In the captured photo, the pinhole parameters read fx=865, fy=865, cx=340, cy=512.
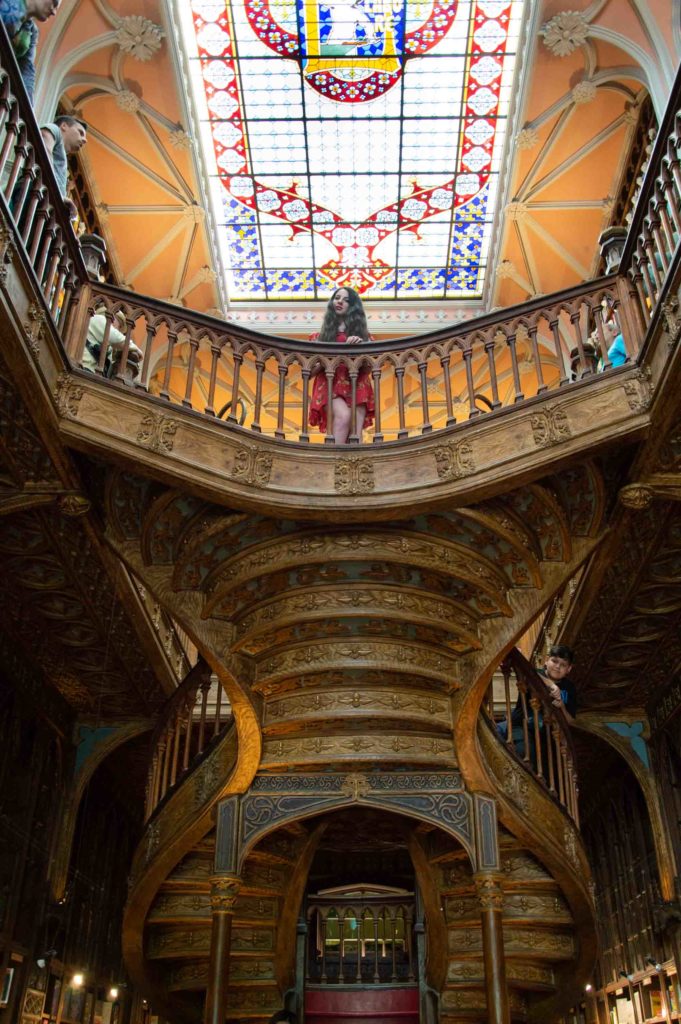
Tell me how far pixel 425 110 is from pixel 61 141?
534cm

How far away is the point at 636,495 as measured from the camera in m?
5.39

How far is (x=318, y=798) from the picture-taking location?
21.5 ft

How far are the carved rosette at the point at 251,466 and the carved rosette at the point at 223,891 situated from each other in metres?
2.99

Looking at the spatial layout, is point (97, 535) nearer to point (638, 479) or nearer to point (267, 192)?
point (638, 479)

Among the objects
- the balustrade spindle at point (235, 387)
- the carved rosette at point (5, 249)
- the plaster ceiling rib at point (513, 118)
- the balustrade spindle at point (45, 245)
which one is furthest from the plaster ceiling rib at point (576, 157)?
the carved rosette at point (5, 249)

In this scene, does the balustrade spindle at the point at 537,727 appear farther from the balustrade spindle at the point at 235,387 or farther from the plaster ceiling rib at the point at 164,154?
the plaster ceiling rib at the point at 164,154

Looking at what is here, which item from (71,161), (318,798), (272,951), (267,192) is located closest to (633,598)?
(318,798)

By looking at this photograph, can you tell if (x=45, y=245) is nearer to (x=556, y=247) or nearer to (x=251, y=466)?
(x=251, y=466)

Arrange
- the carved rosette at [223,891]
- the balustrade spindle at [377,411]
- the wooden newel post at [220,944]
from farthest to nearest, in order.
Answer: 1. the carved rosette at [223,891]
2. the wooden newel post at [220,944]
3. the balustrade spindle at [377,411]

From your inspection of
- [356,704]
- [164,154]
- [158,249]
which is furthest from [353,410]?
[158,249]

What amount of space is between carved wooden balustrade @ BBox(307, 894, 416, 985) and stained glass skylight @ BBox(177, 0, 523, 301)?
774cm

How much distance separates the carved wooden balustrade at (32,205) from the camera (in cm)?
447

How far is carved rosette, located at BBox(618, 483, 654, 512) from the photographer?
17.6 feet

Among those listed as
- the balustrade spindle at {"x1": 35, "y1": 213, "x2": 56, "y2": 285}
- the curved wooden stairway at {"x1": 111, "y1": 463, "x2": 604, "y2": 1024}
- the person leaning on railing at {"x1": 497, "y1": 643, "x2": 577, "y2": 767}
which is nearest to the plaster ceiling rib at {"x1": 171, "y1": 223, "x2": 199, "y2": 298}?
the balustrade spindle at {"x1": 35, "y1": 213, "x2": 56, "y2": 285}
